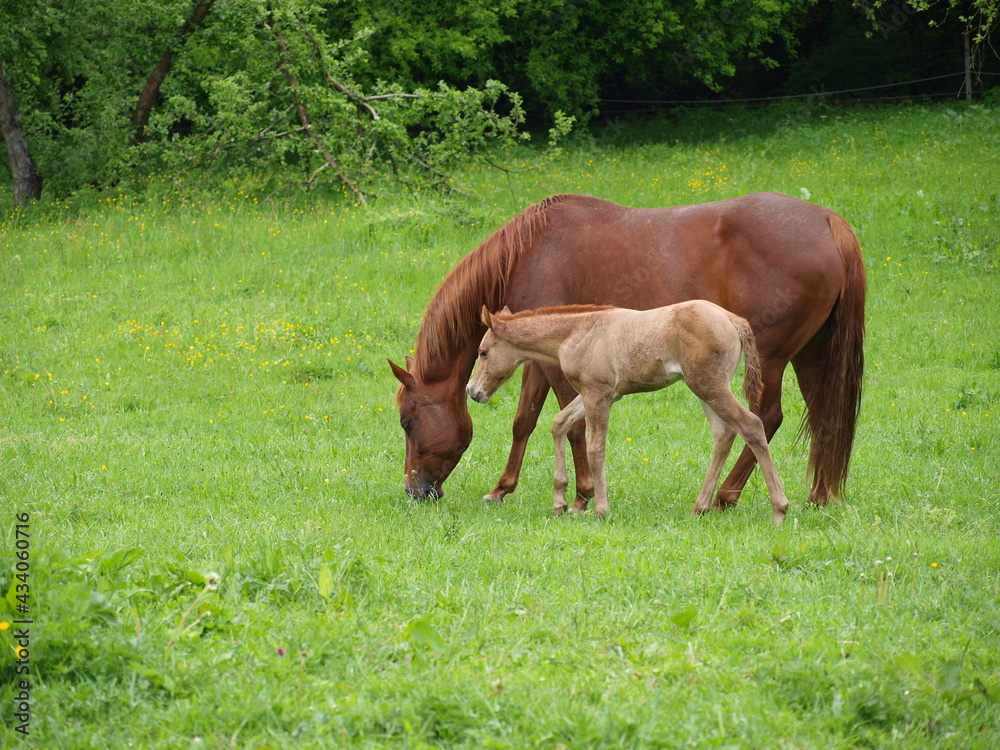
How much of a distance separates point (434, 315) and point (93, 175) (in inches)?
565

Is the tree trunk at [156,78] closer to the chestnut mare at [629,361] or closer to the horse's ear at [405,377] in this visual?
the horse's ear at [405,377]

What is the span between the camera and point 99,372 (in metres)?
10.1

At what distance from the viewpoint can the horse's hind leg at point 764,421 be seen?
6.43 m

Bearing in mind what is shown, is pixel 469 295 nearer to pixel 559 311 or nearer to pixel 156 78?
pixel 559 311

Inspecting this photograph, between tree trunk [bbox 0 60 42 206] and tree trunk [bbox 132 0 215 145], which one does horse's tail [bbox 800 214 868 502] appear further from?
tree trunk [bbox 132 0 215 145]

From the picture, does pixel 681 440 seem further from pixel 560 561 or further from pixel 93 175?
pixel 93 175

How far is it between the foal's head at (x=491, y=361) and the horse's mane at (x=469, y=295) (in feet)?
2.27

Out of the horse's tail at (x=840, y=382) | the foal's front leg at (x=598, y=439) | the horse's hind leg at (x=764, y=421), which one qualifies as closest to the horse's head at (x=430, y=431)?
the foal's front leg at (x=598, y=439)

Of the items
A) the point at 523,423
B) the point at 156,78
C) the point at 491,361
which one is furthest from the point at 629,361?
the point at 156,78

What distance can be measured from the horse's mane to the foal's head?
0.69 m

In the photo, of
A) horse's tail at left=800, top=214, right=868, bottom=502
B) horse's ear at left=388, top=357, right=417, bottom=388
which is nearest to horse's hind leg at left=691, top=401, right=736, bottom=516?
horse's tail at left=800, top=214, right=868, bottom=502

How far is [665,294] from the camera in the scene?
21.9ft

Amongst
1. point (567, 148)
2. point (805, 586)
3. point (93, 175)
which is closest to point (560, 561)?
point (805, 586)

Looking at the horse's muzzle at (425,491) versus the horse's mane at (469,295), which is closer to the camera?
the horse's muzzle at (425,491)
